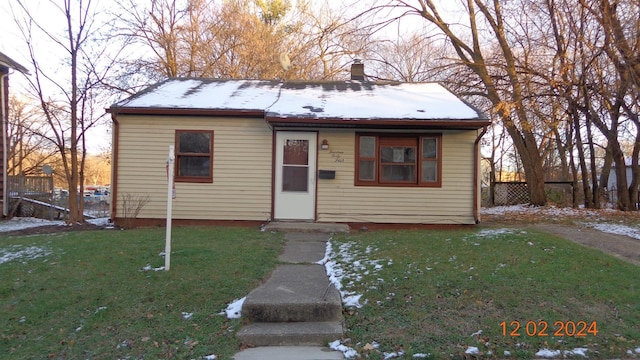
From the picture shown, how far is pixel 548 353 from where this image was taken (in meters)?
3.87

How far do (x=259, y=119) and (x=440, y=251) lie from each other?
17.9 feet

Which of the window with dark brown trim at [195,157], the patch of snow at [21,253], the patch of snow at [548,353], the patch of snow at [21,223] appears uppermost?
the window with dark brown trim at [195,157]

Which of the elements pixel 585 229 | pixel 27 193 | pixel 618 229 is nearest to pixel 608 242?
pixel 585 229

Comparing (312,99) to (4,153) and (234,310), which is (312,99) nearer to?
(234,310)

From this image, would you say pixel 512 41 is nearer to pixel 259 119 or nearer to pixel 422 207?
pixel 422 207

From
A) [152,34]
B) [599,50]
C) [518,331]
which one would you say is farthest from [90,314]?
[152,34]

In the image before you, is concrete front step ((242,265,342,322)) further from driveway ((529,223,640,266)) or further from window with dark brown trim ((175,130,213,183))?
window with dark brown trim ((175,130,213,183))

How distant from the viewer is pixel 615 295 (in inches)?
191

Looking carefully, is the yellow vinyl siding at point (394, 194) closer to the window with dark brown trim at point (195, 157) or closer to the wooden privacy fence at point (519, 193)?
the window with dark brown trim at point (195, 157)

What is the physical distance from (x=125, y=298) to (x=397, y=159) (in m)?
7.00

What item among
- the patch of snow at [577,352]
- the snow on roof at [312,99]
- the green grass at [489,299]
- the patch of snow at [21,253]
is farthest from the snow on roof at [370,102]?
the patch of snow at [577,352]

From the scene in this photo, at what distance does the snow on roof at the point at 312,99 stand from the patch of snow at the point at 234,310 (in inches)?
215

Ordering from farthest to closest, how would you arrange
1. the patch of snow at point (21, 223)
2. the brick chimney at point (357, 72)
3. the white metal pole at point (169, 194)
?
the brick chimney at point (357, 72) → the patch of snow at point (21, 223) → the white metal pole at point (169, 194)

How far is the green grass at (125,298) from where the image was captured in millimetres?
4094
